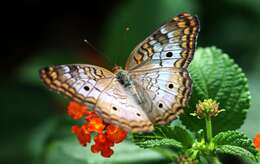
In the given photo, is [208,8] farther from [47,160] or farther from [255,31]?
[47,160]

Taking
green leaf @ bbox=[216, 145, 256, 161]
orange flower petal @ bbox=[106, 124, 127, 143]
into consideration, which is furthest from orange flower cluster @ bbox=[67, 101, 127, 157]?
green leaf @ bbox=[216, 145, 256, 161]

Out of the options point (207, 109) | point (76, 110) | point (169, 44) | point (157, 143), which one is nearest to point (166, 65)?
point (169, 44)

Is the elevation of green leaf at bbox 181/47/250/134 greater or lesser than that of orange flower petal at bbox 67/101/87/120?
greater

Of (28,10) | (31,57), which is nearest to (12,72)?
(31,57)

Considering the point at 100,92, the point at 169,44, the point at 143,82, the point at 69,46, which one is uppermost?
the point at 69,46

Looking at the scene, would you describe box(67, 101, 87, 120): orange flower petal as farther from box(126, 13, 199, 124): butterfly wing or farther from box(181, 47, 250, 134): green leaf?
box(181, 47, 250, 134): green leaf

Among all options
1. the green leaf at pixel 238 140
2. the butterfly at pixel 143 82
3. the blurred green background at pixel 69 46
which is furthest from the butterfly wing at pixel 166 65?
the blurred green background at pixel 69 46

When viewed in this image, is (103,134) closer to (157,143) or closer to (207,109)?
(157,143)
